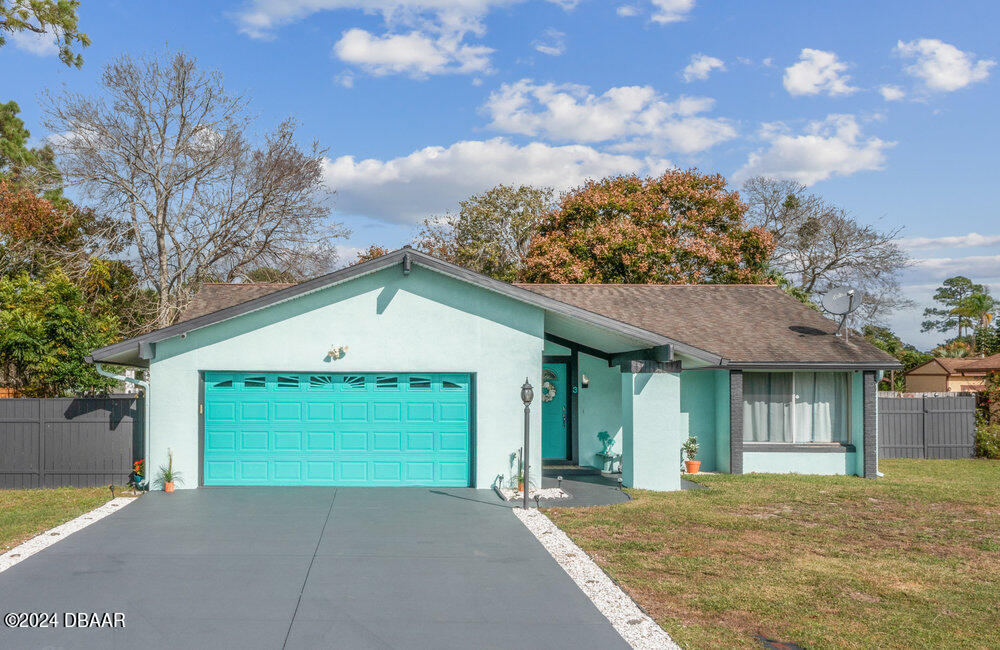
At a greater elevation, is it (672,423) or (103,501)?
(672,423)

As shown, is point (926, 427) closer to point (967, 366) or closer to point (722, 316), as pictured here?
point (722, 316)

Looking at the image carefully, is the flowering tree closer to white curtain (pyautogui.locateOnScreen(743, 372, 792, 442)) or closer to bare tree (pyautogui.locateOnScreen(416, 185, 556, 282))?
bare tree (pyautogui.locateOnScreen(416, 185, 556, 282))

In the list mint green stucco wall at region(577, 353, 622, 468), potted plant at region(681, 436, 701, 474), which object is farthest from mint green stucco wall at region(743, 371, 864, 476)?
mint green stucco wall at region(577, 353, 622, 468)

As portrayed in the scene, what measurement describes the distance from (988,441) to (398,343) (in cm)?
1572

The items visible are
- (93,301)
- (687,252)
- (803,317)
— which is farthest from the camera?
(687,252)

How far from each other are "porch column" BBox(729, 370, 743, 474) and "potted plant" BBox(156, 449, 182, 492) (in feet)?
35.0

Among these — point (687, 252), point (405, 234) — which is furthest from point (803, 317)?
point (405, 234)

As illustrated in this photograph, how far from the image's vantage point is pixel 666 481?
12.9 meters

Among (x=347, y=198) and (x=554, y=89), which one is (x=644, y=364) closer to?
(x=554, y=89)

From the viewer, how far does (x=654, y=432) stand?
1293 cm

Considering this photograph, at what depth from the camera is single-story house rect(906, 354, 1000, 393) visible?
106 feet

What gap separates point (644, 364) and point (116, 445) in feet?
31.0

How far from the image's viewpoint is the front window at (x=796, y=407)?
15547 millimetres

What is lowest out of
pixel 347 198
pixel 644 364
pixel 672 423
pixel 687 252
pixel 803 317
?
pixel 672 423
